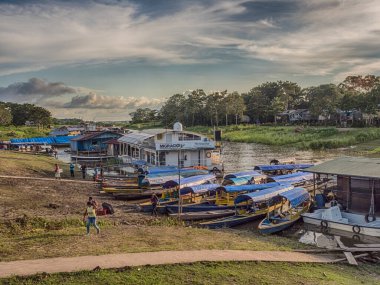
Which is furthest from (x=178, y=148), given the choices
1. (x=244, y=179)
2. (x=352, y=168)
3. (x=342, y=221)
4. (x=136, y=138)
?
(x=342, y=221)

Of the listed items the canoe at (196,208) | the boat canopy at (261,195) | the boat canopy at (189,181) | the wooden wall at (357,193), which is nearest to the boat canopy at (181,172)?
the boat canopy at (189,181)

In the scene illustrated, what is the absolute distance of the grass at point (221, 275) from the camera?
12141 millimetres

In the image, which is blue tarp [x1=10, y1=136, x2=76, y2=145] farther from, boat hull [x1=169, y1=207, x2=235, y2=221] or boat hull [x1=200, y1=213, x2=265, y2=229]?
boat hull [x1=200, y1=213, x2=265, y2=229]

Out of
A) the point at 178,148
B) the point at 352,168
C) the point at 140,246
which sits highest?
the point at 178,148

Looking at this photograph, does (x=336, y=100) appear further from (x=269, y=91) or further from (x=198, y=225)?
(x=198, y=225)

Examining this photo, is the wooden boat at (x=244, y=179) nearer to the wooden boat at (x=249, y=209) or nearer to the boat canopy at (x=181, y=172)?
the wooden boat at (x=249, y=209)

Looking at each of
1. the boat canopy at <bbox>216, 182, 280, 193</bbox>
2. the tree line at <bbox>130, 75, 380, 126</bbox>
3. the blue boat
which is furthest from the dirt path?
the tree line at <bbox>130, 75, 380, 126</bbox>

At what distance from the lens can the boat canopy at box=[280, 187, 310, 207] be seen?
25.8 metres

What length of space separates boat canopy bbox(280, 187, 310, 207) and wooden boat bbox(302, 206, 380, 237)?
4.06 ft

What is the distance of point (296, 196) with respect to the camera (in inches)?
1041

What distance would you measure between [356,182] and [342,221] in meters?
2.94

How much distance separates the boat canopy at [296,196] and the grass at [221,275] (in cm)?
1014

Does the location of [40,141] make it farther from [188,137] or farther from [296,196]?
[296,196]

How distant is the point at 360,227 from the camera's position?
22.7 m
